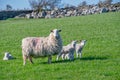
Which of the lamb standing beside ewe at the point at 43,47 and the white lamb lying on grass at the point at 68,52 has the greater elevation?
the lamb standing beside ewe at the point at 43,47

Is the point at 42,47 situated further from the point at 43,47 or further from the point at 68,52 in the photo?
the point at 68,52

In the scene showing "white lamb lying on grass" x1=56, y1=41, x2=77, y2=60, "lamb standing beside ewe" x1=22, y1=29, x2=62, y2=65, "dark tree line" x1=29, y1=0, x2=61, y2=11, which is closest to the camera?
"lamb standing beside ewe" x1=22, y1=29, x2=62, y2=65

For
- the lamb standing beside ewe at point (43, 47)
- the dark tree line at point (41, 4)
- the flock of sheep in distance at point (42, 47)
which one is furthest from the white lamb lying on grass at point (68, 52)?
the dark tree line at point (41, 4)

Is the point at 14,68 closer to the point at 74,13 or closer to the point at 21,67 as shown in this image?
the point at 21,67

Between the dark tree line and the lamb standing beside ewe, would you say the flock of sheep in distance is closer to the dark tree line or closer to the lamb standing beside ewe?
the lamb standing beside ewe

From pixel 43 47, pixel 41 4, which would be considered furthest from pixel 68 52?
pixel 41 4

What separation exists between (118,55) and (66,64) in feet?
11.0

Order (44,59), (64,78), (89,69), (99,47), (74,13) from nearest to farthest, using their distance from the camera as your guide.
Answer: (64,78) → (89,69) → (44,59) → (99,47) → (74,13)


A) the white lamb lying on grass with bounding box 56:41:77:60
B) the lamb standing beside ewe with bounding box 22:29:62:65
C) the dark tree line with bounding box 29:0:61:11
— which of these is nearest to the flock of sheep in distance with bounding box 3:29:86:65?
the lamb standing beside ewe with bounding box 22:29:62:65

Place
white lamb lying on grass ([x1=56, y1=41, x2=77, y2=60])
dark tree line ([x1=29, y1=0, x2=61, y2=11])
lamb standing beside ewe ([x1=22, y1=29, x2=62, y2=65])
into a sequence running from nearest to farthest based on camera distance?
1. lamb standing beside ewe ([x1=22, y1=29, x2=62, y2=65])
2. white lamb lying on grass ([x1=56, y1=41, x2=77, y2=60])
3. dark tree line ([x1=29, y1=0, x2=61, y2=11])

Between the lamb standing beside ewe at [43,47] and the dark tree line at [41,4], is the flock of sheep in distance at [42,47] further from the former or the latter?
the dark tree line at [41,4]

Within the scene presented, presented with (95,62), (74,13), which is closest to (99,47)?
(95,62)

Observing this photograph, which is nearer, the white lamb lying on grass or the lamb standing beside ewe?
the lamb standing beside ewe

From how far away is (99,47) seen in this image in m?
20.4
